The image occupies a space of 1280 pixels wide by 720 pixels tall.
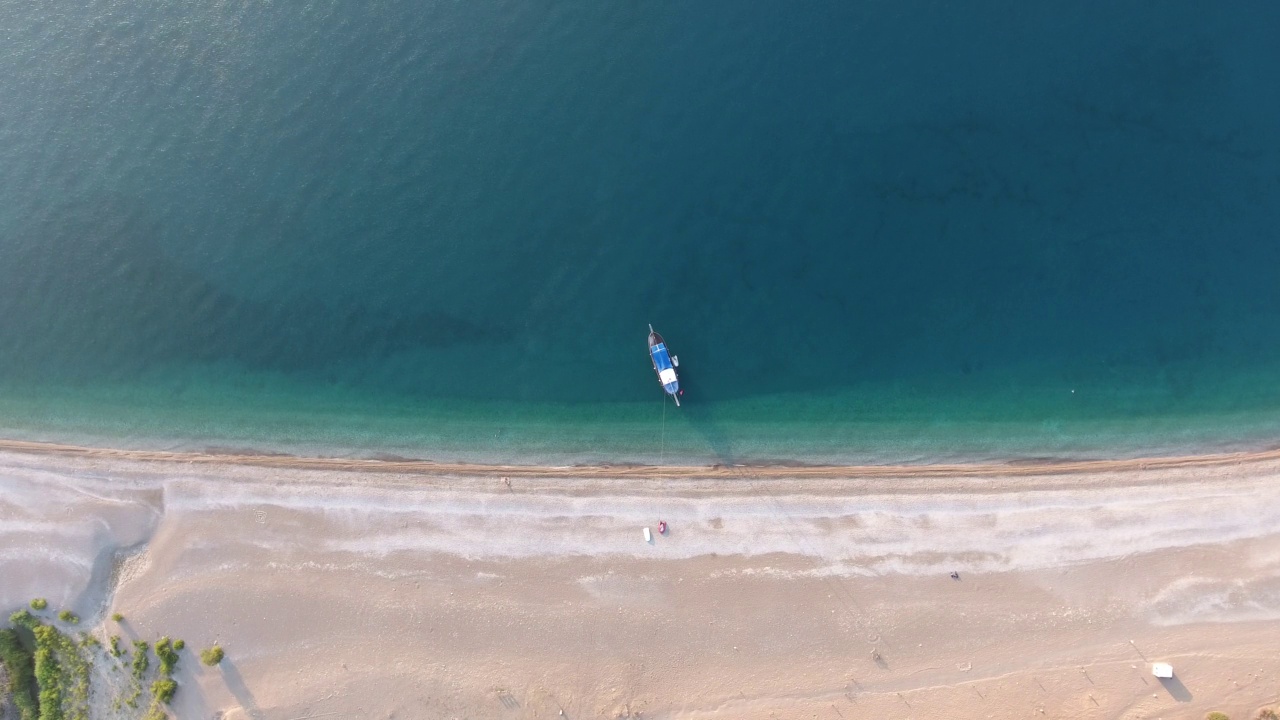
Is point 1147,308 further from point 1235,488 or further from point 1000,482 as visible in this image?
point 1000,482

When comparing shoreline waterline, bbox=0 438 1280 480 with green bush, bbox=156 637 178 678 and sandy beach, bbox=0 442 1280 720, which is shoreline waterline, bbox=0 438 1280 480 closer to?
sandy beach, bbox=0 442 1280 720

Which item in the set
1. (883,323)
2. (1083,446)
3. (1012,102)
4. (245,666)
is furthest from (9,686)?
(1012,102)

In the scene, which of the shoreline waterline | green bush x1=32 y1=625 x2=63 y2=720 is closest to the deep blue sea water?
the shoreline waterline

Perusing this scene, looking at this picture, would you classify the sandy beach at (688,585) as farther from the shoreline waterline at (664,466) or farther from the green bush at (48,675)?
the green bush at (48,675)

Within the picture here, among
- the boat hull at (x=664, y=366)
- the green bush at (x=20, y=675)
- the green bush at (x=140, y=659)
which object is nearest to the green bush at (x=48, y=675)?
the green bush at (x=20, y=675)

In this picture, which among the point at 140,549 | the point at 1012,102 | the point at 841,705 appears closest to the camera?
the point at 841,705
